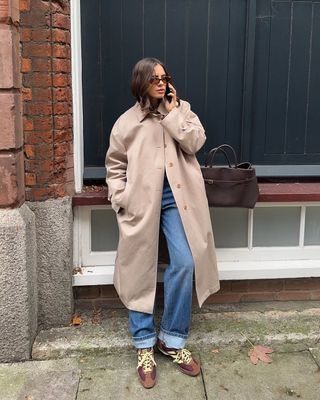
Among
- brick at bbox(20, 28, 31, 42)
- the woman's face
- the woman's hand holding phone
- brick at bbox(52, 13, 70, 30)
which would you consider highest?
brick at bbox(52, 13, 70, 30)

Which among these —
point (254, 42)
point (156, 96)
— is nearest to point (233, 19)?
point (254, 42)

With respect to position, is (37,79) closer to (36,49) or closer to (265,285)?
(36,49)

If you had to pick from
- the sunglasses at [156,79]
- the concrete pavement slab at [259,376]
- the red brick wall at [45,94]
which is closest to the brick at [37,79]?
the red brick wall at [45,94]

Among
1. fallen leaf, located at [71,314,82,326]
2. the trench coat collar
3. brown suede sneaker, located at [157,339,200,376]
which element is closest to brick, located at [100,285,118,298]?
fallen leaf, located at [71,314,82,326]

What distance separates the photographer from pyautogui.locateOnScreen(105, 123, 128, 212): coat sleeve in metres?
3.17

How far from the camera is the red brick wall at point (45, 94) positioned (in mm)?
3174

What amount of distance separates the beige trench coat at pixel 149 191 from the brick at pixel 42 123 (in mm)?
427

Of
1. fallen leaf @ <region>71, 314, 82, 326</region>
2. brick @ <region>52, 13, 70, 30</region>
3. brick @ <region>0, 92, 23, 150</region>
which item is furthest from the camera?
fallen leaf @ <region>71, 314, 82, 326</region>

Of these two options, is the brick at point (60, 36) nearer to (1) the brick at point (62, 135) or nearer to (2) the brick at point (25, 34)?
(2) the brick at point (25, 34)

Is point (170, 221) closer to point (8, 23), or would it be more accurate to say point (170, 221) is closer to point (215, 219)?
point (215, 219)

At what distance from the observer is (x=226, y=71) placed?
12.5ft

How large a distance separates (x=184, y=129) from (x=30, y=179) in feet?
3.45

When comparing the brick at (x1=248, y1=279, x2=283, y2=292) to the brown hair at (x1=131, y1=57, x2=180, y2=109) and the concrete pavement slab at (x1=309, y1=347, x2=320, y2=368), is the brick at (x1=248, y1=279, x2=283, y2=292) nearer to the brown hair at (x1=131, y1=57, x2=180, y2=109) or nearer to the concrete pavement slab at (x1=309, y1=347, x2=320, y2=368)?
the concrete pavement slab at (x1=309, y1=347, x2=320, y2=368)

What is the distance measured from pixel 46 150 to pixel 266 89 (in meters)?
1.66
